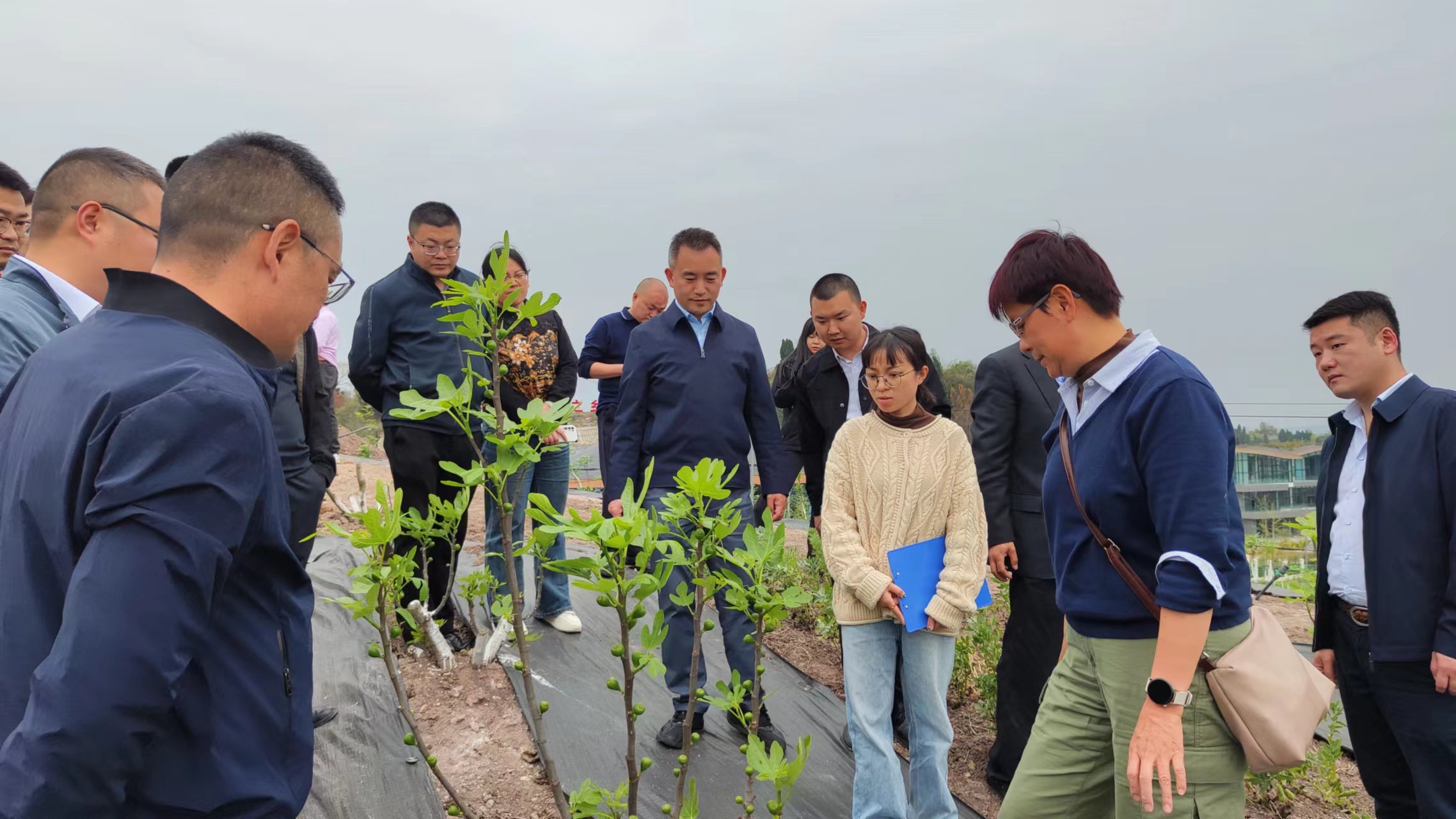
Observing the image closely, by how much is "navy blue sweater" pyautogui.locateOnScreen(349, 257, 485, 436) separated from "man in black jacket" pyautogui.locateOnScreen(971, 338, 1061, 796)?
2.40 m

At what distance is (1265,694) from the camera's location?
1.80 metres

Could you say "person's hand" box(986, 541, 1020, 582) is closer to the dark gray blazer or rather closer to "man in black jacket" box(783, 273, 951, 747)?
the dark gray blazer

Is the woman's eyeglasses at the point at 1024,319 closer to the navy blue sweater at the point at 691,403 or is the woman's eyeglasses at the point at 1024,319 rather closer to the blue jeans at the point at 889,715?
the blue jeans at the point at 889,715

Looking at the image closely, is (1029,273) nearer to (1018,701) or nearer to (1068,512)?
(1068,512)

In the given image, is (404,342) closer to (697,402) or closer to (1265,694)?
(697,402)

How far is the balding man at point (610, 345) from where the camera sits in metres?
5.98

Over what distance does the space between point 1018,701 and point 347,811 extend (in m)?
2.48

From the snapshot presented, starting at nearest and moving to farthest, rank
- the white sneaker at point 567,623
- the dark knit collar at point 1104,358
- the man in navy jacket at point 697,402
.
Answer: the dark knit collar at point 1104,358, the man in navy jacket at point 697,402, the white sneaker at point 567,623

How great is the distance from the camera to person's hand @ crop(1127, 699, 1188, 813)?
1.74 metres

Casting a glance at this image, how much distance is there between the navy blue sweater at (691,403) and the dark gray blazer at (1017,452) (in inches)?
36.4

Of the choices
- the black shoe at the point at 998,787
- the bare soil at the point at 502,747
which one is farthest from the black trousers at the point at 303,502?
the black shoe at the point at 998,787

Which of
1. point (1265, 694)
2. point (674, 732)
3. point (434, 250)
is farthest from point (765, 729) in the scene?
point (434, 250)

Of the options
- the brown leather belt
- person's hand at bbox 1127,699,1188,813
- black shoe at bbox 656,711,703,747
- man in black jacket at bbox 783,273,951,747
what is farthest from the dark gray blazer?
person's hand at bbox 1127,699,1188,813

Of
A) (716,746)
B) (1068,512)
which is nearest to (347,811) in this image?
(716,746)
